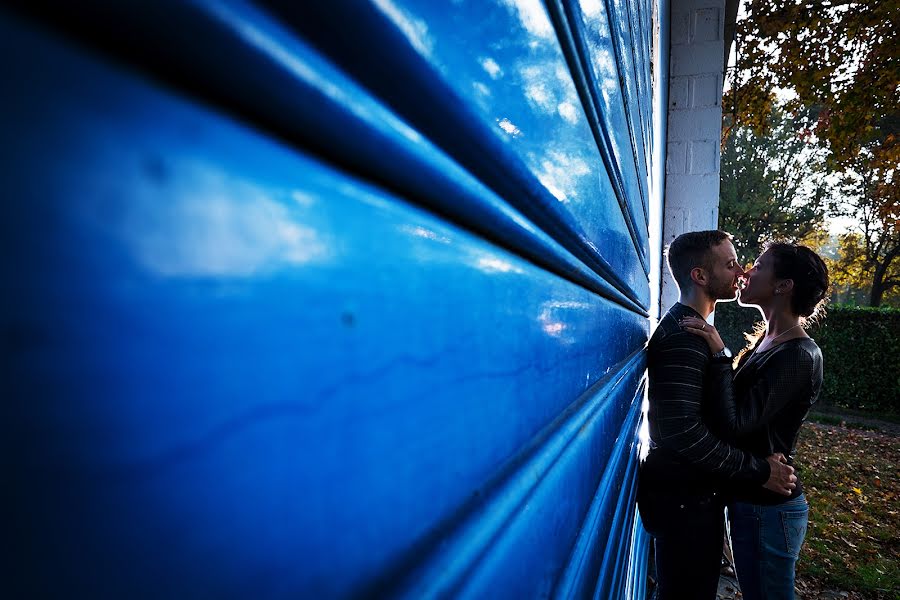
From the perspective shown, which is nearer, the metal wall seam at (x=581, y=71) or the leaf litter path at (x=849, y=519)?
the metal wall seam at (x=581, y=71)

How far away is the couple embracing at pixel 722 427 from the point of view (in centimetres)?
190

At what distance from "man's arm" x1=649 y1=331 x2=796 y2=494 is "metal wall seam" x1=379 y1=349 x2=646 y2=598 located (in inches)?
48.4

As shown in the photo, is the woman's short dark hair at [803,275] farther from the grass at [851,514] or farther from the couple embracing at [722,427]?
the grass at [851,514]

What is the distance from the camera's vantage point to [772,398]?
7.19ft

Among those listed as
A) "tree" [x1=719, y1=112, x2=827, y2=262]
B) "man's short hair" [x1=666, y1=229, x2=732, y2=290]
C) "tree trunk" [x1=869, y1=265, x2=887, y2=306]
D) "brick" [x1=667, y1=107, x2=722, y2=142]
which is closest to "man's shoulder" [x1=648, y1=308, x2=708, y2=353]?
"man's short hair" [x1=666, y1=229, x2=732, y2=290]

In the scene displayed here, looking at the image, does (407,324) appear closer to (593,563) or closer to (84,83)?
(84,83)

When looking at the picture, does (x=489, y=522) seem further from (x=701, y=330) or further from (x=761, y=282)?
(x=761, y=282)

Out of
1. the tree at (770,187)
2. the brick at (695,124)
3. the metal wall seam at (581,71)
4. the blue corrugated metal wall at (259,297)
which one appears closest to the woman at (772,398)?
the metal wall seam at (581,71)

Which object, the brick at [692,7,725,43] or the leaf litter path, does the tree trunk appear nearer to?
the leaf litter path

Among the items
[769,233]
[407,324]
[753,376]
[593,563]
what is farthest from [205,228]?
[769,233]

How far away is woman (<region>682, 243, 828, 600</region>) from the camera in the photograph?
2.13m

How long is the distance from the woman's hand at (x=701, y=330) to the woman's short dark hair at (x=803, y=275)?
0.85 metres

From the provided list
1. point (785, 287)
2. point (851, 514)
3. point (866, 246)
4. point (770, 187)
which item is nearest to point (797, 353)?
point (785, 287)

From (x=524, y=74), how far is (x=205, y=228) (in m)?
0.43
